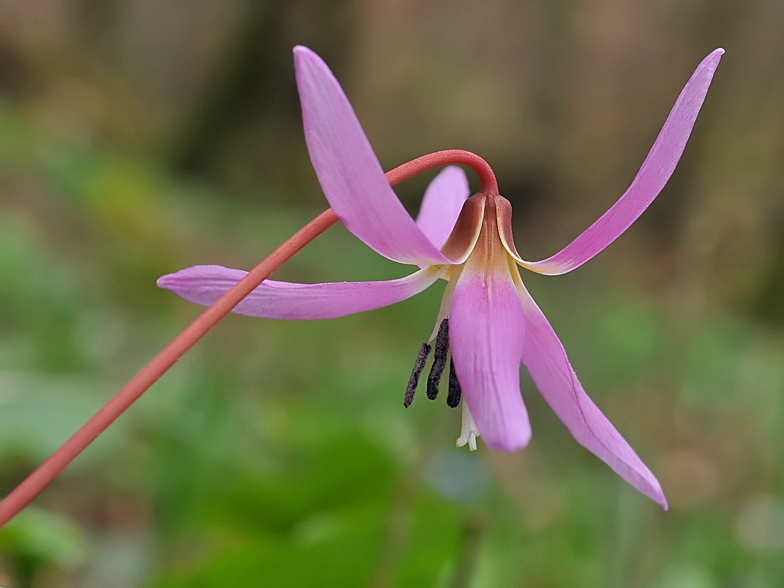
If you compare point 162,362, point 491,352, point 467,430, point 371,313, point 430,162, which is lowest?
point 371,313

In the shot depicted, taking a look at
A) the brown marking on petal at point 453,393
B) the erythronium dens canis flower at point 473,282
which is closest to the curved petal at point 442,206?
the erythronium dens canis flower at point 473,282

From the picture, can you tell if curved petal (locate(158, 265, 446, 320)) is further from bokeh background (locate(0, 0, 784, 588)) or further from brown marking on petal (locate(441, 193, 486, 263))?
bokeh background (locate(0, 0, 784, 588))

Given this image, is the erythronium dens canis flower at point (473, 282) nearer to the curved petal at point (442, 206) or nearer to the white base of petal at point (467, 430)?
the white base of petal at point (467, 430)

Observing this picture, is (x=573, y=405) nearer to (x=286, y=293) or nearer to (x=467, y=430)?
(x=467, y=430)

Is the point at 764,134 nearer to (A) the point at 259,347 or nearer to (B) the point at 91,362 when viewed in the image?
(A) the point at 259,347

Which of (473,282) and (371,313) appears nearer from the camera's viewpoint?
(473,282)

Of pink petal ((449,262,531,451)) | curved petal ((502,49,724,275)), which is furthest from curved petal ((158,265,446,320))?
curved petal ((502,49,724,275))

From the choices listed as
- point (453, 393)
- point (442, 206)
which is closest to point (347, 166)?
point (453, 393)
